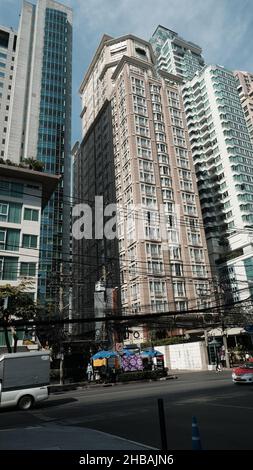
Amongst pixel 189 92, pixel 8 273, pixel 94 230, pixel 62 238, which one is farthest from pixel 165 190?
pixel 189 92

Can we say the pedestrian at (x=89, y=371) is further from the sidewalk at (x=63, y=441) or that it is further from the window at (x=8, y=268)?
the sidewalk at (x=63, y=441)

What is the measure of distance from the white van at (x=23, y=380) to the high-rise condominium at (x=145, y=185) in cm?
3368

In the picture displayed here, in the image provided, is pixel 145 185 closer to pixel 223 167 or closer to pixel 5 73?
pixel 223 167

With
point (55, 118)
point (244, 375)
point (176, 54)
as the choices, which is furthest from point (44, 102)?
point (244, 375)

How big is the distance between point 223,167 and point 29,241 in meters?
73.3

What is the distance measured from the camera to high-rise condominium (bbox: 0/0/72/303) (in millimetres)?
84125

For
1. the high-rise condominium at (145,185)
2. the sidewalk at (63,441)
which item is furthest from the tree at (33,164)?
the sidewalk at (63,441)

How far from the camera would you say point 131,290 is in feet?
198

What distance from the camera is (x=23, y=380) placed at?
16.9m

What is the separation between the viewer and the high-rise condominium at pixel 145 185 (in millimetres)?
60656

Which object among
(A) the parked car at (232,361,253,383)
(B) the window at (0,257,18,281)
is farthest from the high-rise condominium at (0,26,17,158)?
(A) the parked car at (232,361,253,383)

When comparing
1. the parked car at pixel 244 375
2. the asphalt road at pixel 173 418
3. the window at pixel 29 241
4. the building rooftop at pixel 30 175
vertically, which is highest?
the building rooftop at pixel 30 175

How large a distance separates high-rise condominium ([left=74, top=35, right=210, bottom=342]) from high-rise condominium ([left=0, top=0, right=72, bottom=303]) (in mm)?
8958

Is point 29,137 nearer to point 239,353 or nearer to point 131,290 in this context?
point 131,290
